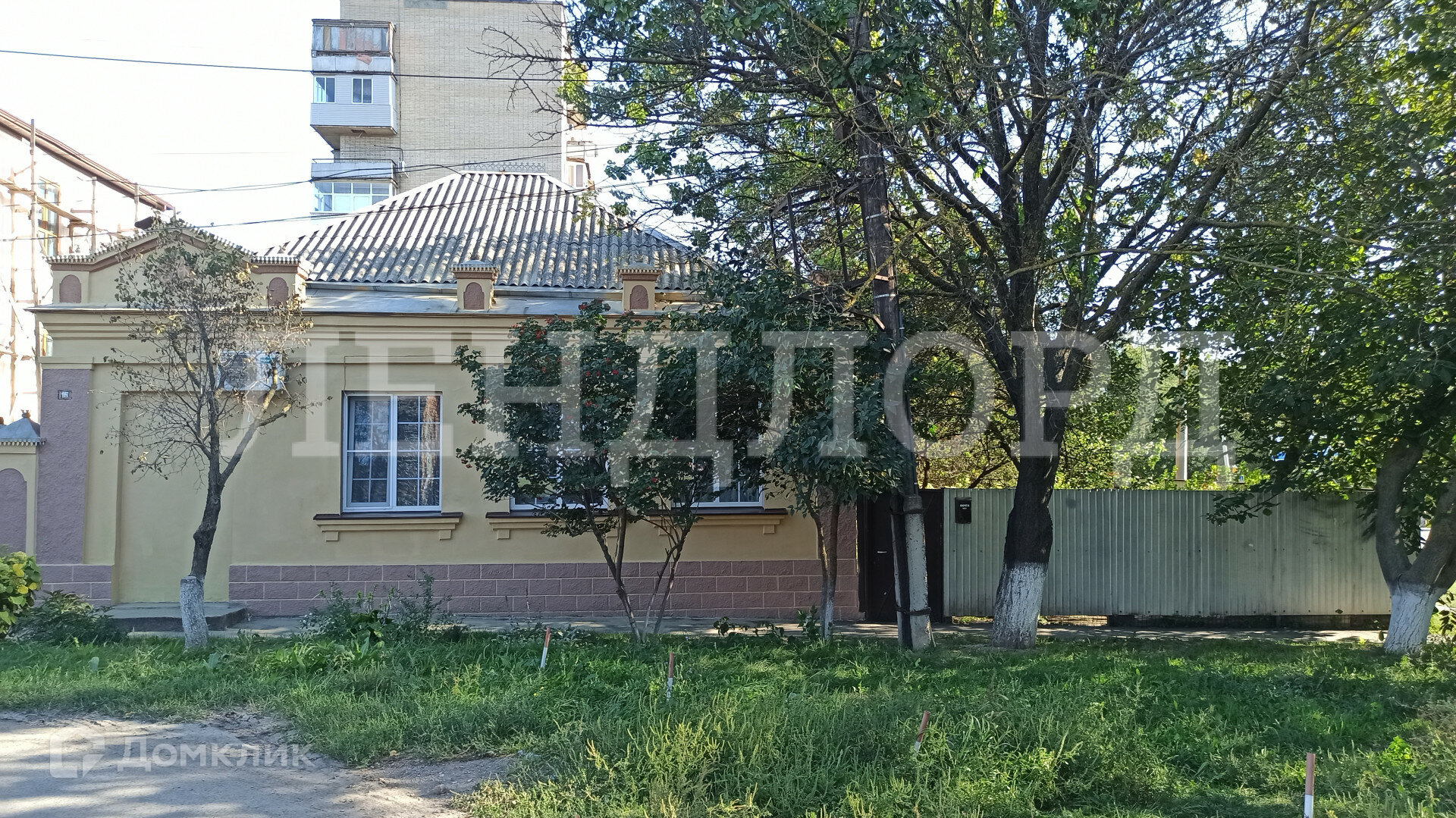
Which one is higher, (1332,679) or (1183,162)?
(1183,162)

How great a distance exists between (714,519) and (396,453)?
4109mm

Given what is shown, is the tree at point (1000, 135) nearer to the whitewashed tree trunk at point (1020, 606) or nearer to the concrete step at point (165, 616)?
the whitewashed tree trunk at point (1020, 606)

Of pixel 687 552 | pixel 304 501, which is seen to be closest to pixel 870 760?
pixel 687 552

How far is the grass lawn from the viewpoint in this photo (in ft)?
17.3

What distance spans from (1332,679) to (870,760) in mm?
5030

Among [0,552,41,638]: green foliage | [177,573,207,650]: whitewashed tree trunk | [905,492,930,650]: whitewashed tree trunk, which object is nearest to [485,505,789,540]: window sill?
[905,492,930,650]: whitewashed tree trunk

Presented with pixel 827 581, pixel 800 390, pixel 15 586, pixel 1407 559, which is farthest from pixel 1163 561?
pixel 15 586

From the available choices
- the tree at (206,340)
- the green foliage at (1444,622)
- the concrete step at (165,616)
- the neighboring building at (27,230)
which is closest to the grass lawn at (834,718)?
the tree at (206,340)

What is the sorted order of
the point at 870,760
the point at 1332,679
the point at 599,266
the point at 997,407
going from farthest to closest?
the point at 599,266 < the point at 997,407 < the point at 1332,679 < the point at 870,760

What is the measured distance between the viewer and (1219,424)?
37.0ft

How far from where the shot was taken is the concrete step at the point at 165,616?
11.0 meters

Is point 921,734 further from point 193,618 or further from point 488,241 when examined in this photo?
point 488,241

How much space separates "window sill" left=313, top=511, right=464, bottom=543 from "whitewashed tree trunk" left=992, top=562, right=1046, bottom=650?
656 centimetres

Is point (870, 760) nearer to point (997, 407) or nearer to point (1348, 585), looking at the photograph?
point (997, 407)
